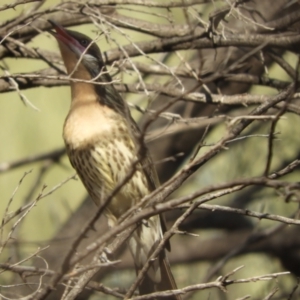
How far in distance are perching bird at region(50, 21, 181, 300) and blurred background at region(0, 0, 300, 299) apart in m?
0.09

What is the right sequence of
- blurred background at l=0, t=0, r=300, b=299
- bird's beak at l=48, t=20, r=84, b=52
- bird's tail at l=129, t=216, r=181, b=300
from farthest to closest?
1. bird's tail at l=129, t=216, r=181, b=300
2. bird's beak at l=48, t=20, r=84, b=52
3. blurred background at l=0, t=0, r=300, b=299

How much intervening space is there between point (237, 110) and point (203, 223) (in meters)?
0.82

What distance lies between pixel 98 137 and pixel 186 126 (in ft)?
1.55

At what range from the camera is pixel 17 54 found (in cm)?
409

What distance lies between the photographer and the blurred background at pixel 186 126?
3.33 metres

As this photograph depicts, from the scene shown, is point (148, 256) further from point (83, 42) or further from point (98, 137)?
point (83, 42)

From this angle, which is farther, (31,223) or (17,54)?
(31,223)

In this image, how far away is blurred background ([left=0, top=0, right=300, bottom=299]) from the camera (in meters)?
3.33

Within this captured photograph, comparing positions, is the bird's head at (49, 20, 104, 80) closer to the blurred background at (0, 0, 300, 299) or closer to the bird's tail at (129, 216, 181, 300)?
the blurred background at (0, 0, 300, 299)

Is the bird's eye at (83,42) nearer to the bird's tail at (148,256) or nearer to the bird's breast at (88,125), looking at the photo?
the bird's breast at (88,125)

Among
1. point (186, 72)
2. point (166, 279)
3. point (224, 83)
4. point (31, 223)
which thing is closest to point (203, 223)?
point (224, 83)

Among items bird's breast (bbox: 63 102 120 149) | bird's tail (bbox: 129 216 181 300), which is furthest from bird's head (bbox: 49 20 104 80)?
bird's tail (bbox: 129 216 181 300)

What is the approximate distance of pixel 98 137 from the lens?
4.21 meters

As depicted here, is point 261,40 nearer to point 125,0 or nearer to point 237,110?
point 125,0
